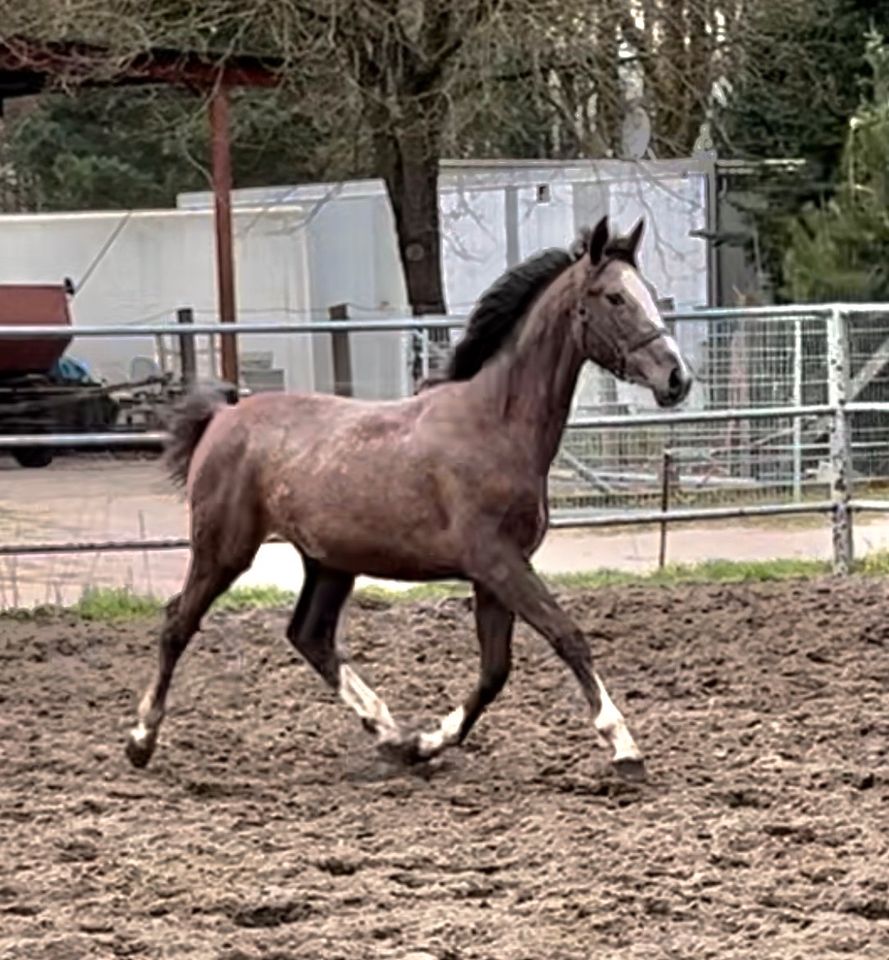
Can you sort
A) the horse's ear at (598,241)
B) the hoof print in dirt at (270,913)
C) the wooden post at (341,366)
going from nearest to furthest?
the hoof print in dirt at (270,913) → the horse's ear at (598,241) → the wooden post at (341,366)

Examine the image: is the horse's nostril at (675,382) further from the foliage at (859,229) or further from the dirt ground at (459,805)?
the foliage at (859,229)

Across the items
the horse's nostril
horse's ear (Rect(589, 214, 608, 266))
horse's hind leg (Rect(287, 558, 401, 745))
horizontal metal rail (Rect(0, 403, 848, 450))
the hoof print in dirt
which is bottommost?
the hoof print in dirt

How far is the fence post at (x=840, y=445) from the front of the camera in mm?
9938

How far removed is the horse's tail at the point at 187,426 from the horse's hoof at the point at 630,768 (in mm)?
1817

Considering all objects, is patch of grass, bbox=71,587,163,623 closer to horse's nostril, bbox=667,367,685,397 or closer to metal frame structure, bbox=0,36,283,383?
horse's nostril, bbox=667,367,685,397

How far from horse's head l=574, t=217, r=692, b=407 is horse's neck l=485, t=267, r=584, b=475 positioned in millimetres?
76

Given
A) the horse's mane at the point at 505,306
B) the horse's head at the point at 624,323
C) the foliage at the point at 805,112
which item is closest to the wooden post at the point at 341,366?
the foliage at the point at 805,112

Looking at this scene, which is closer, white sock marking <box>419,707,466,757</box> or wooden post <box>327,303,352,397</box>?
white sock marking <box>419,707,466,757</box>

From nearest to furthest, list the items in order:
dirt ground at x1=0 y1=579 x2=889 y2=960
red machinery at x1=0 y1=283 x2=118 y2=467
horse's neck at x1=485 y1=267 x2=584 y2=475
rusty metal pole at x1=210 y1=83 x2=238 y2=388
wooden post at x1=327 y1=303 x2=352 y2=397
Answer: dirt ground at x1=0 y1=579 x2=889 y2=960 < horse's neck at x1=485 y1=267 x2=584 y2=475 < wooden post at x1=327 y1=303 x2=352 y2=397 < rusty metal pole at x1=210 y1=83 x2=238 y2=388 < red machinery at x1=0 y1=283 x2=118 y2=467

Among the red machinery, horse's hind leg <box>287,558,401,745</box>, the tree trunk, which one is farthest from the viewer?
the red machinery

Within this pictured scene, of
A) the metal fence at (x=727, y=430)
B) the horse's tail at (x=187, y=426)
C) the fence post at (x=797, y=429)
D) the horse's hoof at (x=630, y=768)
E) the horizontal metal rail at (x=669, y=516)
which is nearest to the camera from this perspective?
the horse's hoof at (x=630, y=768)

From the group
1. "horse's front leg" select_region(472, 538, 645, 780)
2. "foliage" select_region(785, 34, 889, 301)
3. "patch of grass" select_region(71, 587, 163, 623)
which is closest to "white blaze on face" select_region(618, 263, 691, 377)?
"horse's front leg" select_region(472, 538, 645, 780)

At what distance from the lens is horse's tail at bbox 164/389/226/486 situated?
639 cm

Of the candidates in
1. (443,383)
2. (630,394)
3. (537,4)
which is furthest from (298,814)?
(537,4)
